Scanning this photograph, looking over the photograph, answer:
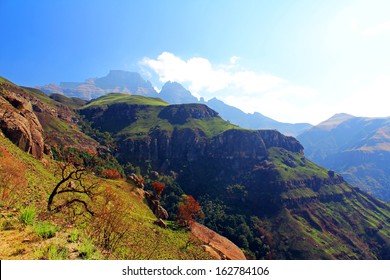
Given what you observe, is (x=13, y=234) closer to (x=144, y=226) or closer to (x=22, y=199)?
(x=22, y=199)

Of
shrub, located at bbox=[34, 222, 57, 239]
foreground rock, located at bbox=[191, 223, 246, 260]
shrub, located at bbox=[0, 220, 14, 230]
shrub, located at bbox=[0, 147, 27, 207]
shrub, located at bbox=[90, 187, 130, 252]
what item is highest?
shrub, located at bbox=[0, 147, 27, 207]

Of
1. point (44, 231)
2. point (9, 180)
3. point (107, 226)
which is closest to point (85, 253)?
point (44, 231)

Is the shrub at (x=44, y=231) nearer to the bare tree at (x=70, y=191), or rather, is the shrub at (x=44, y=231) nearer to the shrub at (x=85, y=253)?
the shrub at (x=85, y=253)

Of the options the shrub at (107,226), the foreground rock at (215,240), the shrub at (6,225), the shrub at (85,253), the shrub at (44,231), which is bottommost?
the foreground rock at (215,240)

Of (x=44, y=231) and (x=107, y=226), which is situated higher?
(x=44, y=231)

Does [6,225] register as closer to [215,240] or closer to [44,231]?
[44,231]

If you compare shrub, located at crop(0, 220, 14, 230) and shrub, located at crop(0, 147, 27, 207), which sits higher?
shrub, located at crop(0, 147, 27, 207)

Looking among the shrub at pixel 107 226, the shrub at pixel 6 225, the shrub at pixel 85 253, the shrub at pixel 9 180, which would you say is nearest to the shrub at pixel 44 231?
the shrub at pixel 6 225

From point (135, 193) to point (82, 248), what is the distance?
56.3 m

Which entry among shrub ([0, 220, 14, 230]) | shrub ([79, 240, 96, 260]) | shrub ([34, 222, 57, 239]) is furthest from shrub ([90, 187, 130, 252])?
shrub ([0, 220, 14, 230])

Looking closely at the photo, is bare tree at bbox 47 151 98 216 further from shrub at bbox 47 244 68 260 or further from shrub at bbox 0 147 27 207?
shrub at bbox 47 244 68 260

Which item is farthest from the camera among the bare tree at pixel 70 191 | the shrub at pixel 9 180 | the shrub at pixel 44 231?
the bare tree at pixel 70 191
